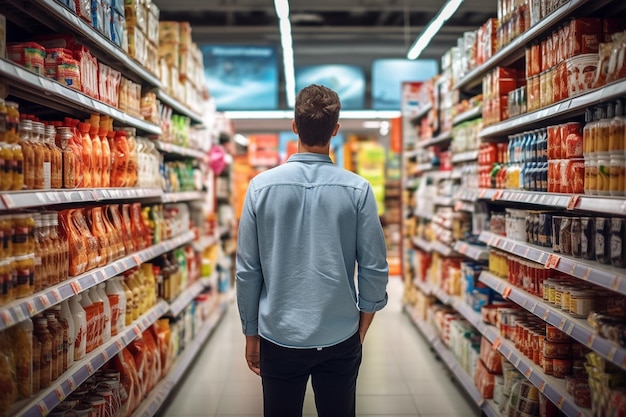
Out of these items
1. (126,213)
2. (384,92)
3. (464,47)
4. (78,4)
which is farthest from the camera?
(384,92)

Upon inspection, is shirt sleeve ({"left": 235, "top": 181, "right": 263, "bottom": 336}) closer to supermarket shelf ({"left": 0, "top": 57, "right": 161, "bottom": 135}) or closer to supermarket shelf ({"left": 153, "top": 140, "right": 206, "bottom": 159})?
supermarket shelf ({"left": 0, "top": 57, "right": 161, "bottom": 135})

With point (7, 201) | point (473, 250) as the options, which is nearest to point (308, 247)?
point (7, 201)

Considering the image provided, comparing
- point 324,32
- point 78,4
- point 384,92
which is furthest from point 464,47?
point 324,32

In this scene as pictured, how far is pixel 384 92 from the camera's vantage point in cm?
1066

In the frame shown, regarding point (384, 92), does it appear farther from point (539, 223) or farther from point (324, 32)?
point (539, 223)

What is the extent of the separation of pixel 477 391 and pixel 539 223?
143 cm

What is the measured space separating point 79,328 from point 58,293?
1.35 ft

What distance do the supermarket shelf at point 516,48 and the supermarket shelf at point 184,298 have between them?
9.16 ft

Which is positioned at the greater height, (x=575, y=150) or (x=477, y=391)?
(x=575, y=150)

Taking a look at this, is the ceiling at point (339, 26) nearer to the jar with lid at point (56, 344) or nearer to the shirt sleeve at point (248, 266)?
the jar with lid at point (56, 344)

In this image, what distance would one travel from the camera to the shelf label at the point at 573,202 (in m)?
2.61

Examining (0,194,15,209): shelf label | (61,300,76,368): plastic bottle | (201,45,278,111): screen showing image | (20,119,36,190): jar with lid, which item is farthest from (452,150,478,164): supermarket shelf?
(201,45,278,111): screen showing image

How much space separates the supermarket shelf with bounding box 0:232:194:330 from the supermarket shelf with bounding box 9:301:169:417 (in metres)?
0.33

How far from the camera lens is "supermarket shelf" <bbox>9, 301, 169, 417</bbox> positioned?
7.59ft
